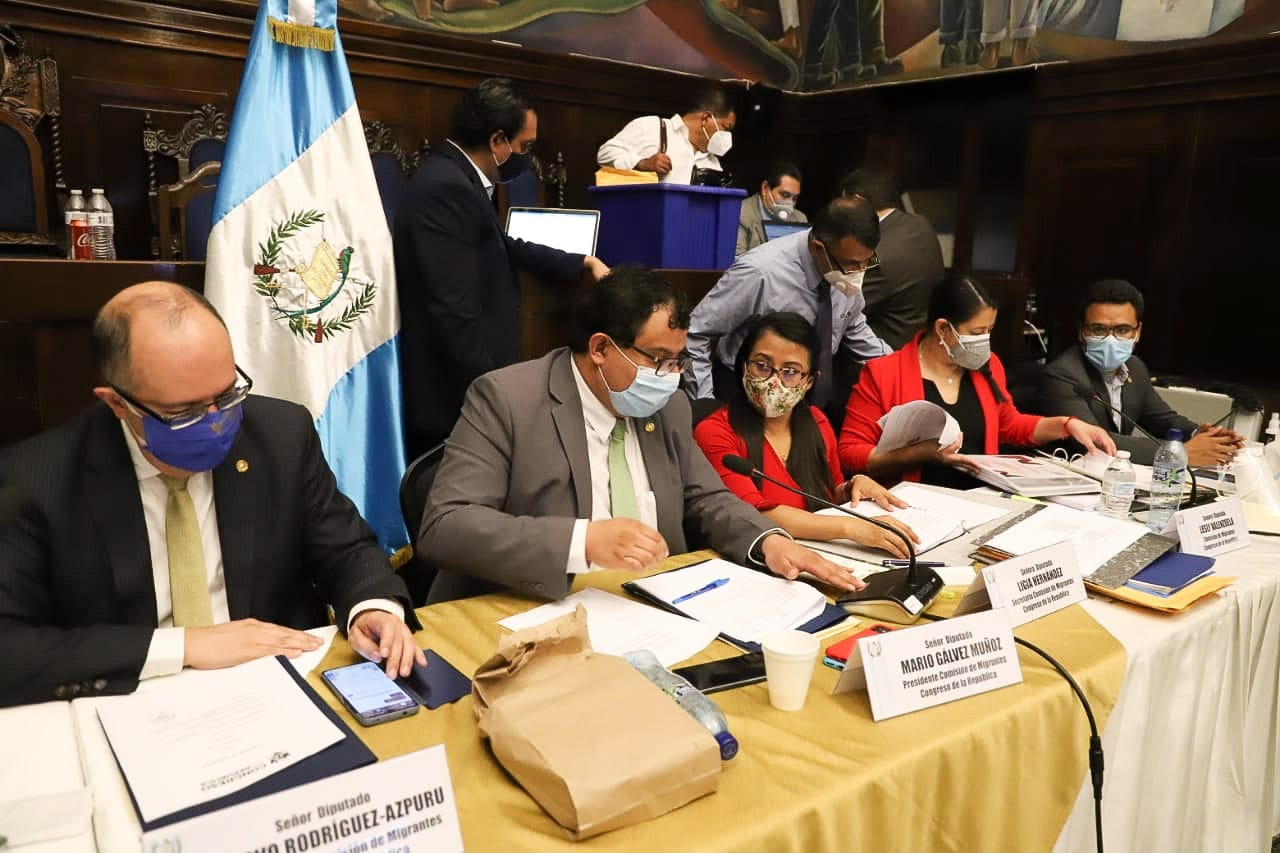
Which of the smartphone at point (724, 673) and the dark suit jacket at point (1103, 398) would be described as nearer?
the smartphone at point (724, 673)

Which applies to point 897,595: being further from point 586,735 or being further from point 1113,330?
point 1113,330

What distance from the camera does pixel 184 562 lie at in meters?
1.40

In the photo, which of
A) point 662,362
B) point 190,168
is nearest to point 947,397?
point 662,362

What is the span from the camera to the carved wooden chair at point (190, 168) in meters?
3.38

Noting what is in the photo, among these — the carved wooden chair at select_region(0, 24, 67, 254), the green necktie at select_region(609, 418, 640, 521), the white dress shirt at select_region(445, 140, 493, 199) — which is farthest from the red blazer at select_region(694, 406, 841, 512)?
the carved wooden chair at select_region(0, 24, 67, 254)

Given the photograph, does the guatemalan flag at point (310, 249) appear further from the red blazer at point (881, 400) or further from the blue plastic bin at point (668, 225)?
the red blazer at point (881, 400)

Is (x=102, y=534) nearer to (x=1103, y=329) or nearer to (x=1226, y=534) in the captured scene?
(x=1226, y=534)

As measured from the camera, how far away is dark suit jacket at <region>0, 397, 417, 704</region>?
1143 millimetres

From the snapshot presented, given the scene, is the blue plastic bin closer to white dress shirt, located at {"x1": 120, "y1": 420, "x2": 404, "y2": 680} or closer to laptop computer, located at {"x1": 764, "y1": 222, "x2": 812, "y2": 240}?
laptop computer, located at {"x1": 764, "y1": 222, "x2": 812, "y2": 240}

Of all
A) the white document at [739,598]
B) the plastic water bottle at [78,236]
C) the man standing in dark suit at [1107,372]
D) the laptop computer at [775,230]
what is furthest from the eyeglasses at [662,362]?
the laptop computer at [775,230]

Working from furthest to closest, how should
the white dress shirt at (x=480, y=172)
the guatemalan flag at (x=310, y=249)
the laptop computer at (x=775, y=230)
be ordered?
the laptop computer at (x=775, y=230) < the white dress shirt at (x=480, y=172) < the guatemalan flag at (x=310, y=249)

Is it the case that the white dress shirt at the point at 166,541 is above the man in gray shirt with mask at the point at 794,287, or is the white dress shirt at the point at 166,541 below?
below

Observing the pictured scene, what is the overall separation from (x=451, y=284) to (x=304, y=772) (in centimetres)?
178

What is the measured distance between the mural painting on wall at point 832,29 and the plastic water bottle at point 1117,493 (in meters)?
3.56
